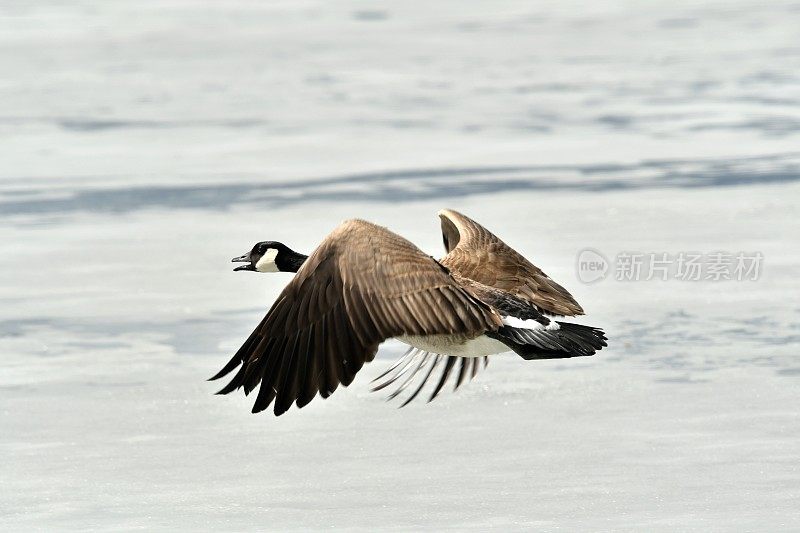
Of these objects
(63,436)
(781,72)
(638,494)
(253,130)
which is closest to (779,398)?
(638,494)

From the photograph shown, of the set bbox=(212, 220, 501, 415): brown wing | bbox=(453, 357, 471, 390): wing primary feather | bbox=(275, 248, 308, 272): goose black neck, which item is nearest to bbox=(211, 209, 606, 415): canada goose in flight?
bbox=(212, 220, 501, 415): brown wing

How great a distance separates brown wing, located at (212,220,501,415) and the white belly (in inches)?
14.7

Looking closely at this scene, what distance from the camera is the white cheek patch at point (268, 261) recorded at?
601 centimetres

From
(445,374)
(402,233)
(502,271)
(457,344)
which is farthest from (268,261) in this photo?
(402,233)

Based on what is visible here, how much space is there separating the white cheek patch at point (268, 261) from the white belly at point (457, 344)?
0.97 m

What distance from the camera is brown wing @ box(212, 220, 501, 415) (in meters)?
4.44

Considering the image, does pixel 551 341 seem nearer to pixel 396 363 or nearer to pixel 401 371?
pixel 401 371

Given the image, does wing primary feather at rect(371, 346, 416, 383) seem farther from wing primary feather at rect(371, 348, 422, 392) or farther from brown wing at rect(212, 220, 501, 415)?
brown wing at rect(212, 220, 501, 415)

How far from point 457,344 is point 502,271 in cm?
63

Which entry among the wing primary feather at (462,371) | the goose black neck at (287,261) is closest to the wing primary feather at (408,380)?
the wing primary feather at (462,371)

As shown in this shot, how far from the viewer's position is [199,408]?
5754mm

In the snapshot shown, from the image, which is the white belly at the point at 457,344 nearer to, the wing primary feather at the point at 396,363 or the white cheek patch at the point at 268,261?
the wing primary feather at the point at 396,363

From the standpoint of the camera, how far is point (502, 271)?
5.77 meters

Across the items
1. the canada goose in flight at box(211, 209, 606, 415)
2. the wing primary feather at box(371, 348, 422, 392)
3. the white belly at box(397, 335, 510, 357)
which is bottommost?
the wing primary feather at box(371, 348, 422, 392)
